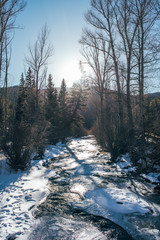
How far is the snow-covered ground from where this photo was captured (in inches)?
147

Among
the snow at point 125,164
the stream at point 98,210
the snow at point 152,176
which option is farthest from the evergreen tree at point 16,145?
the snow at point 152,176

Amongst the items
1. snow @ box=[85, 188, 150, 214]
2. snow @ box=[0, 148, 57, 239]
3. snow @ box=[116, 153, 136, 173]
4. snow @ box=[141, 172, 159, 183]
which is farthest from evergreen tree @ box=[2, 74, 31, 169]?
snow @ box=[141, 172, 159, 183]

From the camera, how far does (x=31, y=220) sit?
4082 mm

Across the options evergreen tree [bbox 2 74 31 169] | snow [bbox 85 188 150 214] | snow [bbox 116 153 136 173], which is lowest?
snow [bbox 116 153 136 173]

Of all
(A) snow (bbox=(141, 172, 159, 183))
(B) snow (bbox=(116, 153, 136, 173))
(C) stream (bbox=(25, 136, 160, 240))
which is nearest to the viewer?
(C) stream (bbox=(25, 136, 160, 240))

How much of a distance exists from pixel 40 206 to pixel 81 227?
5.19 ft

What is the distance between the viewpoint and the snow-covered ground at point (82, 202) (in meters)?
3.73

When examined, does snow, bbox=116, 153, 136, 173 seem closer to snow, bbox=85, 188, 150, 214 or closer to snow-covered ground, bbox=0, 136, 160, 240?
snow-covered ground, bbox=0, 136, 160, 240

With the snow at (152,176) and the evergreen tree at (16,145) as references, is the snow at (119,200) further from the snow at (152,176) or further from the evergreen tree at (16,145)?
the evergreen tree at (16,145)

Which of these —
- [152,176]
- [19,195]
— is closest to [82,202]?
[19,195]

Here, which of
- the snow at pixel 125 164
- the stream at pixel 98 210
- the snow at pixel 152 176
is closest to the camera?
the stream at pixel 98 210

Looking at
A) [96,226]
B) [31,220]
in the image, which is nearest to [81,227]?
[96,226]

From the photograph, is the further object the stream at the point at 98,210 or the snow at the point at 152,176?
the snow at the point at 152,176

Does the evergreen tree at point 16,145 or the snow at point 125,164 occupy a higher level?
the evergreen tree at point 16,145
